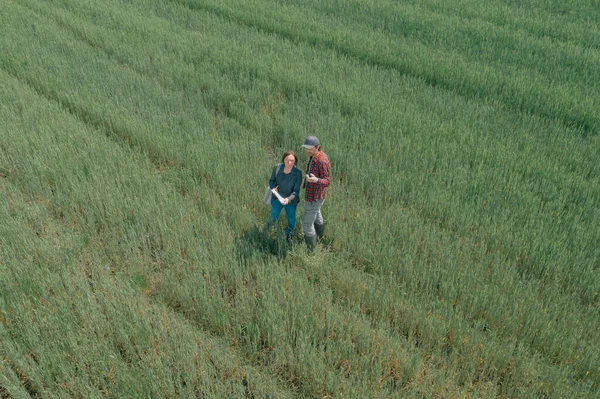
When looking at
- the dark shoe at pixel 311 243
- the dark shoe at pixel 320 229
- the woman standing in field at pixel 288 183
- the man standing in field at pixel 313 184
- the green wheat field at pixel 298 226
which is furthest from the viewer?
the dark shoe at pixel 320 229

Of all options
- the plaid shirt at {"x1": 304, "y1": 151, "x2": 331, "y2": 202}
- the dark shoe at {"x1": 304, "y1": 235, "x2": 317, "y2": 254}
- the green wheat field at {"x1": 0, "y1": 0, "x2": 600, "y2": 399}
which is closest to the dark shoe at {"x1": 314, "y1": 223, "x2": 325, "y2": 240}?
the green wheat field at {"x1": 0, "y1": 0, "x2": 600, "y2": 399}

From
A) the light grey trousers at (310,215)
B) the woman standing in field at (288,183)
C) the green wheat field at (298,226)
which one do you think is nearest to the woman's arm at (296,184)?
the woman standing in field at (288,183)

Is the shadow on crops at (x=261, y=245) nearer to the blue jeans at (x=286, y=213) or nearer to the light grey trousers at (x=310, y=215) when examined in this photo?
the blue jeans at (x=286, y=213)

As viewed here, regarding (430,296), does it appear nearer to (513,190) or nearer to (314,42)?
(513,190)

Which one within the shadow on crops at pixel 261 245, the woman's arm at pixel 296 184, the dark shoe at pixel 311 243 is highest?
the woman's arm at pixel 296 184

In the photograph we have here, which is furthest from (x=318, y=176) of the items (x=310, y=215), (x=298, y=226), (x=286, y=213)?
(x=298, y=226)

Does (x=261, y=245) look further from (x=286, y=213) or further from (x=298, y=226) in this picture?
(x=298, y=226)

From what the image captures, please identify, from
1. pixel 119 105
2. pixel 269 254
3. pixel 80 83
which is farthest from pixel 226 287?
pixel 80 83
